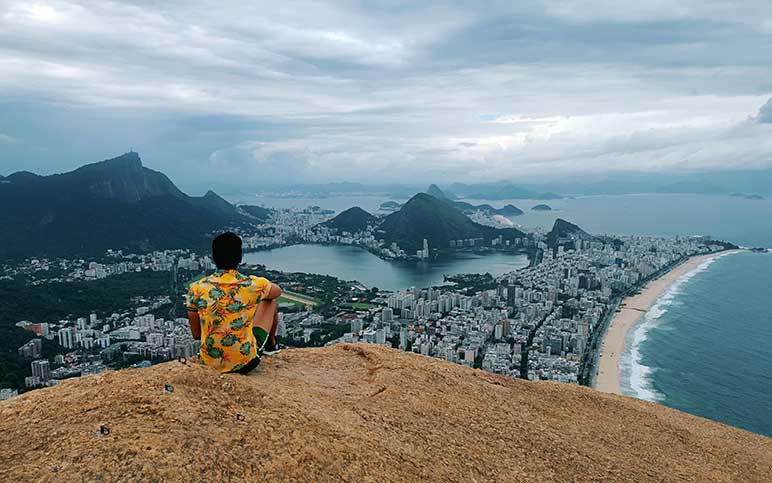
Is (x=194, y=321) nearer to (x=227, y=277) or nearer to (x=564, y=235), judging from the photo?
(x=227, y=277)

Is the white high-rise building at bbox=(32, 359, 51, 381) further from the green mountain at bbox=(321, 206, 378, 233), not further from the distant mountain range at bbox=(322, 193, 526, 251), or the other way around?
the green mountain at bbox=(321, 206, 378, 233)

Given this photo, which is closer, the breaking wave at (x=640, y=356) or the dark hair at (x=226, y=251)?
the dark hair at (x=226, y=251)

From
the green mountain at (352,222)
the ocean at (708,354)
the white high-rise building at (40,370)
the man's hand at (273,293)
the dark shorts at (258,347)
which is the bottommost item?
the ocean at (708,354)

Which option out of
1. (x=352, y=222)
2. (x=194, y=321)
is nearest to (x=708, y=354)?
(x=194, y=321)

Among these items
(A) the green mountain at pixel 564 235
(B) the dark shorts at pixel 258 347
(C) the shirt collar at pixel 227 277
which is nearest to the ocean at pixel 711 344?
(A) the green mountain at pixel 564 235

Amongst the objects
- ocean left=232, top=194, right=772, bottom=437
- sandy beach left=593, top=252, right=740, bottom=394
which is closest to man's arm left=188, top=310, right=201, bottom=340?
sandy beach left=593, top=252, right=740, bottom=394

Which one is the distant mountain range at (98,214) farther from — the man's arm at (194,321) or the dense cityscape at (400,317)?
the man's arm at (194,321)
